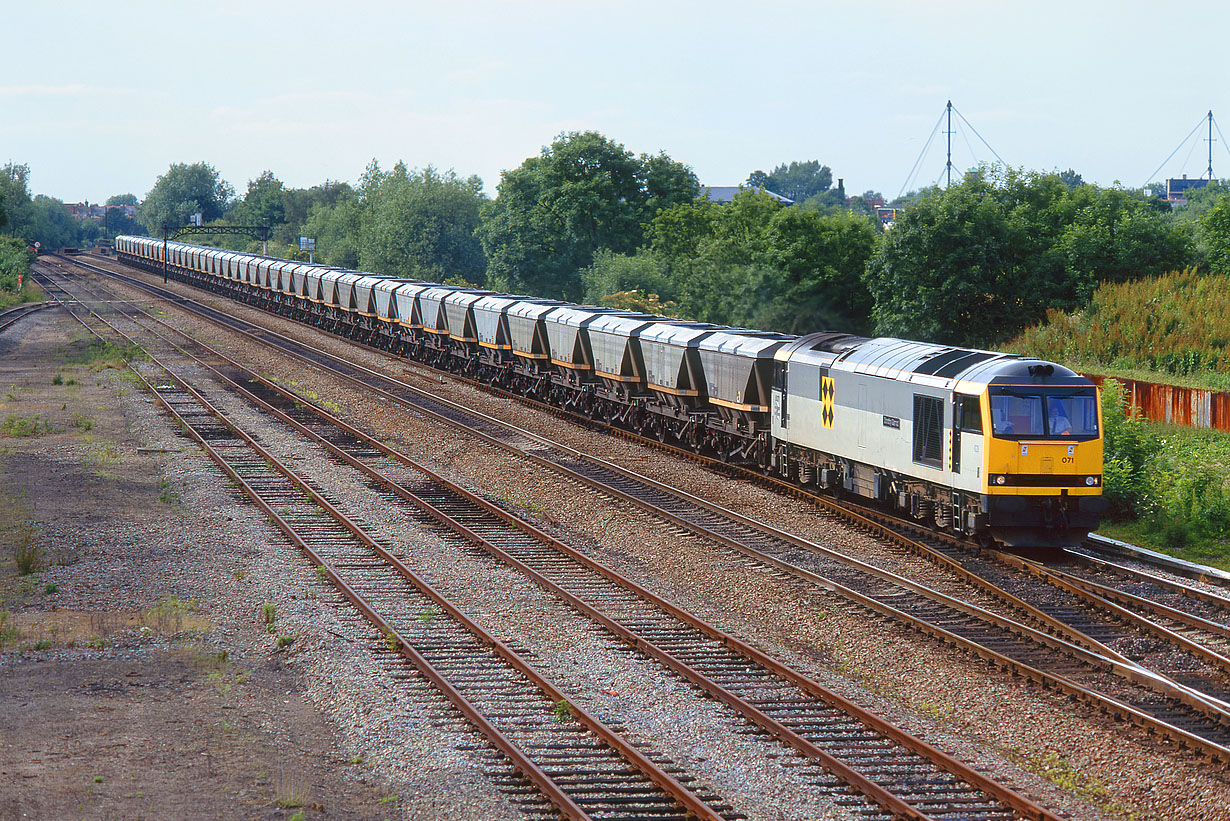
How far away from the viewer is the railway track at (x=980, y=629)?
12.0m

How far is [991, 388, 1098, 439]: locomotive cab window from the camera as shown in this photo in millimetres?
18234

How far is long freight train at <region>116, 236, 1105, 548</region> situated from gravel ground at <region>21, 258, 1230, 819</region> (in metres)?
1.41

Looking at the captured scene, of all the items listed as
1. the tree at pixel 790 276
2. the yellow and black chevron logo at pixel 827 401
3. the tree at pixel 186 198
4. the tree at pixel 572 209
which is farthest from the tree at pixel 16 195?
the yellow and black chevron logo at pixel 827 401

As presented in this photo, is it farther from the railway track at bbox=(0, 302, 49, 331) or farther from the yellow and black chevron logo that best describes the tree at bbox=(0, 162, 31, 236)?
the yellow and black chevron logo

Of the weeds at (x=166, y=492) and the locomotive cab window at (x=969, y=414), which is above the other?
the locomotive cab window at (x=969, y=414)

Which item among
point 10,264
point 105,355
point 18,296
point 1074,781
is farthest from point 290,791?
point 10,264

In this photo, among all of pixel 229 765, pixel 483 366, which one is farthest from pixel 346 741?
pixel 483 366

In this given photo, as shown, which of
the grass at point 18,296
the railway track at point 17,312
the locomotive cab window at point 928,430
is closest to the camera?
the locomotive cab window at point 928,430

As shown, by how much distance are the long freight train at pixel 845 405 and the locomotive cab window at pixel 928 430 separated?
32 millimetres

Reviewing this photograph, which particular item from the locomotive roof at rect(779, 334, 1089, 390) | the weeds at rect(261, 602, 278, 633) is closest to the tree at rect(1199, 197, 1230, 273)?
the locomotive roof at rect(779, 334, 1089, 390)

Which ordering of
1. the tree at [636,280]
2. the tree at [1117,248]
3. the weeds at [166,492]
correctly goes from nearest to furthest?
the weeds at [166,492] < the tree at [1117,248] < the tree at [636,280]

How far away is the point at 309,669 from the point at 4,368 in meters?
38.7

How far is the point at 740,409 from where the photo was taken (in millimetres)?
26594

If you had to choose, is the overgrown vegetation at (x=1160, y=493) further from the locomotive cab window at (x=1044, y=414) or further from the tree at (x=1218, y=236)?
the tree at (x=1218, y=236)
